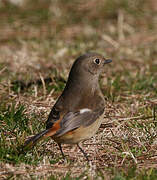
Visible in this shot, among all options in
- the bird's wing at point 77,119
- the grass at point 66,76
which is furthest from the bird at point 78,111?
the grass at point 66,76

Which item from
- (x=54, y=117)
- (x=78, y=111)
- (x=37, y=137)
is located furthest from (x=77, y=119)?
(x=37, y=137)

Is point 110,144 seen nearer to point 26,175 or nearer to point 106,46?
point 26,175

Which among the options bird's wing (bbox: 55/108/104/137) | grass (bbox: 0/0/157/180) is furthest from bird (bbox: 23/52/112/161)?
grass (bbox: 0/0/157/180)

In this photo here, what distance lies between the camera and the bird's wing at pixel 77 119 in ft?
15.5

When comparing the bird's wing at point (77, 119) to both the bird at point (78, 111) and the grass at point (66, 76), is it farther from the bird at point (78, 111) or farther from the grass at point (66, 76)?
the grass at point (66, 76)

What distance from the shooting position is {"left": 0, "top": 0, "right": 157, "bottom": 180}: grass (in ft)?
15.9

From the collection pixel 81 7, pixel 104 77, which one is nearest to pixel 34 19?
pixel 81 7

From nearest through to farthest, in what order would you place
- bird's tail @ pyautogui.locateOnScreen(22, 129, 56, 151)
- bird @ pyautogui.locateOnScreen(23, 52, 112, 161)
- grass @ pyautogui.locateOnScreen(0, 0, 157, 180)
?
bird's tail @ pyautogui.locateOnScreen(22, 129, 56, 151), bird @ pyautogui.locateOnScreen(23, 52, 112, 161), grass @ pyautogui.locateOnScreen(0, 0, 157, 180)

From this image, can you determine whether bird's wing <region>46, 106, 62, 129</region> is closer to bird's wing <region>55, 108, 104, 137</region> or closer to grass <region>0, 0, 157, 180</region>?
bird's wing <region>55, 108, 104, 137</region>

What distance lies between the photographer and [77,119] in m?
4.87

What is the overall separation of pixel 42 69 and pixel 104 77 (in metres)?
1.32

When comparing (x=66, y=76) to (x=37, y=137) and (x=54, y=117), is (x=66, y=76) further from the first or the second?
(x=37, y=137)

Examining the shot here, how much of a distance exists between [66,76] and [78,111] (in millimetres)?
2972

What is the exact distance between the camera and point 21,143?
5168 mm
